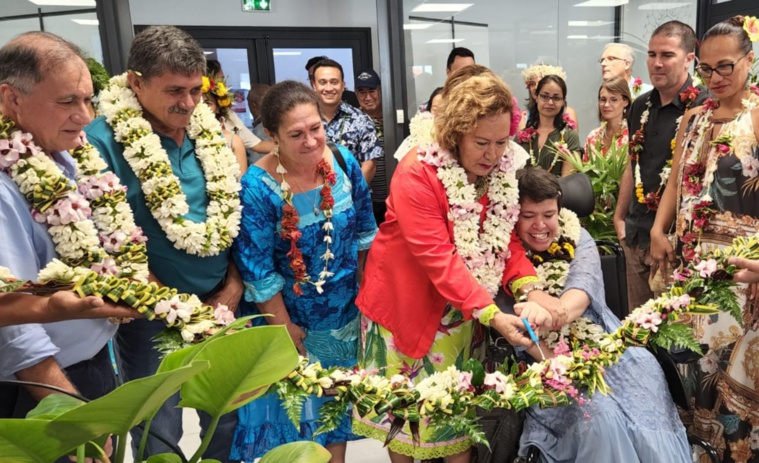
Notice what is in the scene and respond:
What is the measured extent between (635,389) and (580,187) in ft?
2.71

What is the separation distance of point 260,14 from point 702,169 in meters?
5.85

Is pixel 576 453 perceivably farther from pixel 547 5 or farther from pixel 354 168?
pixel 547 5

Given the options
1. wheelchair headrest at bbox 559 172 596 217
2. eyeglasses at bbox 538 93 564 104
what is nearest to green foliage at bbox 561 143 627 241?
eyeglasses at bbox 538 93 564 104

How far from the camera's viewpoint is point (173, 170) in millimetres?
1983

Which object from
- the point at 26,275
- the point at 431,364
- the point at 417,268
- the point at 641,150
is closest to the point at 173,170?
the point at 26,275

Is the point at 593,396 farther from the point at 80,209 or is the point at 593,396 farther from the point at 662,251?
the point at 80,209

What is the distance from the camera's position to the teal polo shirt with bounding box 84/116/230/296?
6.23ft

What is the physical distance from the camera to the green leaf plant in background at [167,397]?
0.69m

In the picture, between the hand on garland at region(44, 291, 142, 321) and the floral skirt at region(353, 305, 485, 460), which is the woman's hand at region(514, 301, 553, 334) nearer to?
the floral skirt at region(353, 305, 485, 460)

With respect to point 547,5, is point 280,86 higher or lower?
lower

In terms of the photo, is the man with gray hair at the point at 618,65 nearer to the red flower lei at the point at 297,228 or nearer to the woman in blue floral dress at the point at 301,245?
the woman in blue floral dress at the point at 301,245

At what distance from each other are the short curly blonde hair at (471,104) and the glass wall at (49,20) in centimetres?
377

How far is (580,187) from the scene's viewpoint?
7.63ft

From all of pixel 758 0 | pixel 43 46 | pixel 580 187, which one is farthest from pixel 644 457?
pixel 758 0
